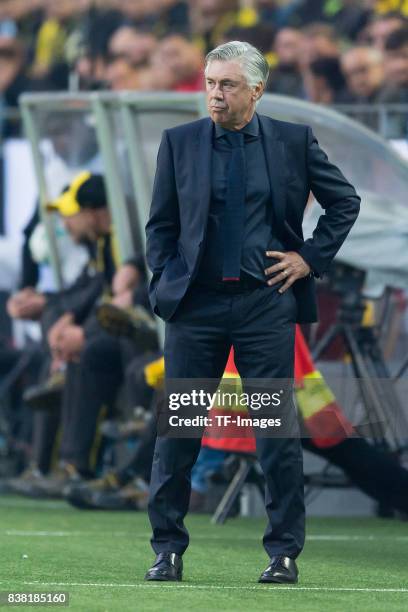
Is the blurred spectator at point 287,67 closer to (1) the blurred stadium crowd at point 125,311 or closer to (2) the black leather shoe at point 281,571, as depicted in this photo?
(1) the blurred stadium crowd at point 125,311

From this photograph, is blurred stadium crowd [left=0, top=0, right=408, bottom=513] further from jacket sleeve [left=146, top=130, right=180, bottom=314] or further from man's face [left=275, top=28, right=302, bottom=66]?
jacket sleeve [left=146, top=130, right=180, bottom=314]

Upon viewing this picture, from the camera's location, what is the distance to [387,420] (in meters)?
9.56

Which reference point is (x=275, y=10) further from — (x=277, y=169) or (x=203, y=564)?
(x=277, y=169)

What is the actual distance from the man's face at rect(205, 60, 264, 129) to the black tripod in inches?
151

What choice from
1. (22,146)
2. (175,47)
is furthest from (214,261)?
(22,146)

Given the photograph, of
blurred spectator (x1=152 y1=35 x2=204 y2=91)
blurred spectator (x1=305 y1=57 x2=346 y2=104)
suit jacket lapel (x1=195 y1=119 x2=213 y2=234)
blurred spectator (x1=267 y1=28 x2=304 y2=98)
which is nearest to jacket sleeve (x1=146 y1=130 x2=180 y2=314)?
suit jacket lapel (x1=195 y1=119 x2=213 y2=234)

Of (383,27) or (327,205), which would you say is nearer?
(327,205)

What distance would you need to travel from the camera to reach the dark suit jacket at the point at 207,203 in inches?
239

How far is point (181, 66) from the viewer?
13.1m

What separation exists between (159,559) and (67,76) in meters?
Answer: 10.4

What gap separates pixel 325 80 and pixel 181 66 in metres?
1.08

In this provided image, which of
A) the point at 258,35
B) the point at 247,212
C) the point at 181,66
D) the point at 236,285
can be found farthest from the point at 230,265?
the point at 258,35

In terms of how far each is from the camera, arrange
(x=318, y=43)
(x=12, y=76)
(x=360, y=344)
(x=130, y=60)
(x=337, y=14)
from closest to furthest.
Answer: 1. (x=360, y=344)
2. (x=318, y=43)
3. (x=337, y=14)
4. (x=130, y=60)
5. (x=12, y=76)

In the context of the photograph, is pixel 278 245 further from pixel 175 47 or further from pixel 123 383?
pixel 175 47
